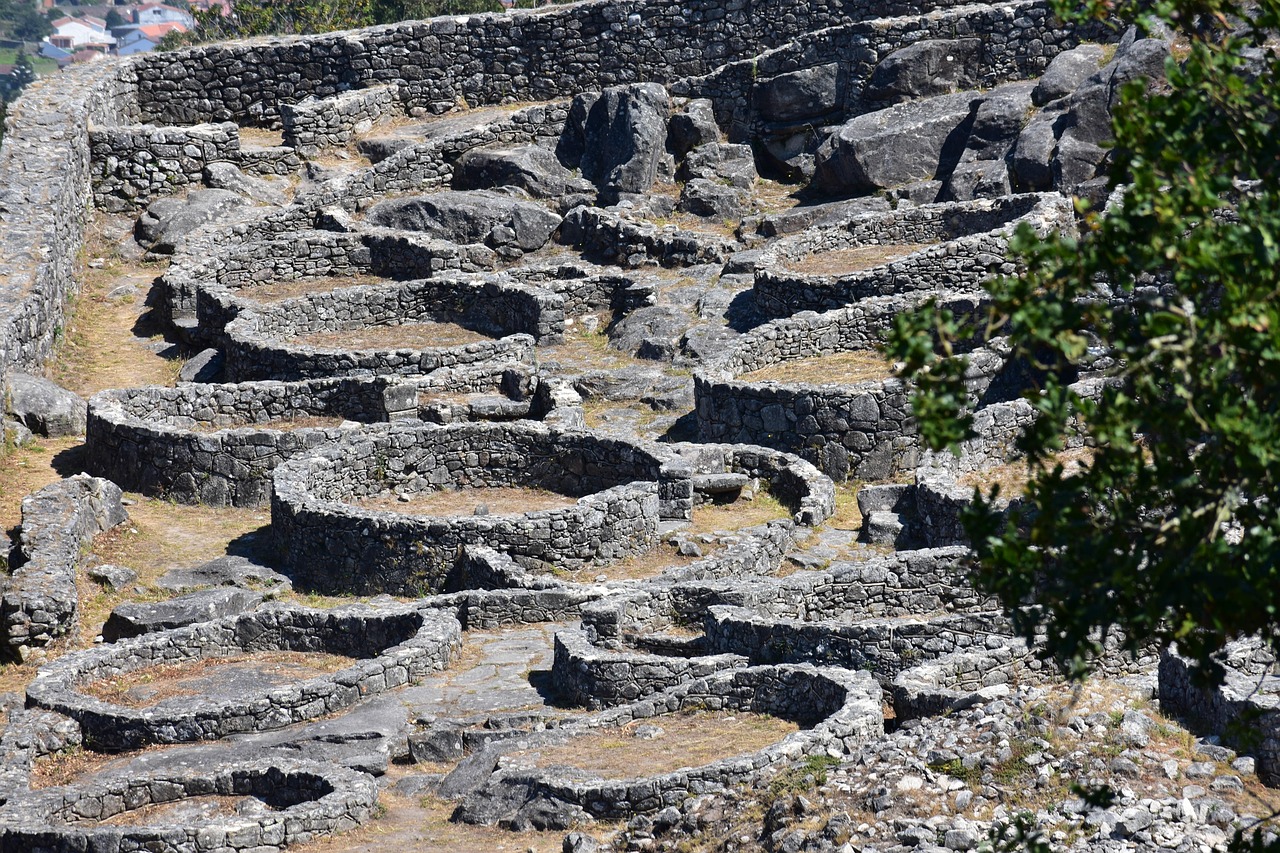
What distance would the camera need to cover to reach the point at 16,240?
34.0 meters

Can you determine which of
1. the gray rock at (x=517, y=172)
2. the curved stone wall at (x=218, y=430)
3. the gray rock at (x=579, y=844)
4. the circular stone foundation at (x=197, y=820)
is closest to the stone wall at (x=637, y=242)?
the gray rock at (x=517, y=172)

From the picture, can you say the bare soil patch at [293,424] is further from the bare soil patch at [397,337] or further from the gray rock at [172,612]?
the gray rock at [172,612]

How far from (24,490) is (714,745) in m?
14.4

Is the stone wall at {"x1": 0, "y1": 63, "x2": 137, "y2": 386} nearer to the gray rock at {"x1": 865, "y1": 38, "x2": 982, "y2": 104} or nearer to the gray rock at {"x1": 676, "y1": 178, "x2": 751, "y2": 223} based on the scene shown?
the gray rock at {"x1": 676, "y1": 178, "x2": 751, "y2": 223}

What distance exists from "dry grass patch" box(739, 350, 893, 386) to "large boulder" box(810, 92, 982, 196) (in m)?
8.74

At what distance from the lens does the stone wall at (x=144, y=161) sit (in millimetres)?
39875

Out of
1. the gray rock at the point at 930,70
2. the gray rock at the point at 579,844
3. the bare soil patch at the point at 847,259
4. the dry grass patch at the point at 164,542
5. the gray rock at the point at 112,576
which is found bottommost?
the dry grass patch at the point at 164,542

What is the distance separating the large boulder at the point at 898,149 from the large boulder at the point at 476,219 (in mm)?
6084

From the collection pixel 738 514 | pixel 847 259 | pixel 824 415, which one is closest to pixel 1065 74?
pixel 847 259

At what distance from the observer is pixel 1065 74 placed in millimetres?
37594

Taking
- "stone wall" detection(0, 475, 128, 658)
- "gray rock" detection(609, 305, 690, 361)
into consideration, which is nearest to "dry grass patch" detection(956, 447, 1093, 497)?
"gray rock" detection(609, 305, 690, 361)

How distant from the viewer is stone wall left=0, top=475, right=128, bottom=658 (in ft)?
68.9

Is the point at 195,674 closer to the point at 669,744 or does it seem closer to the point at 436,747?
the point at 436,747

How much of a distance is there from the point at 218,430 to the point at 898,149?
54.9ft
